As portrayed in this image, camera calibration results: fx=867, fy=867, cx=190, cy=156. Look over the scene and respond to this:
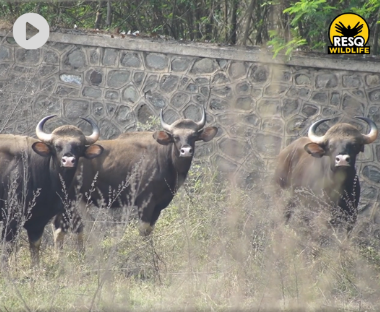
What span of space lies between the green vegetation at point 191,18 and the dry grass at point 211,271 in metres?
3.83

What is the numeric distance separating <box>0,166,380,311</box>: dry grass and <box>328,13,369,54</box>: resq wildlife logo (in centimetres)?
321

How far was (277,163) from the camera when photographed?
39.4ft

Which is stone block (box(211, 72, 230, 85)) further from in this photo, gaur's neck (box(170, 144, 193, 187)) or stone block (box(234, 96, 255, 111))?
gaur's neck (box(170, 144, 193, 187))

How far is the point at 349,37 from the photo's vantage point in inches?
491

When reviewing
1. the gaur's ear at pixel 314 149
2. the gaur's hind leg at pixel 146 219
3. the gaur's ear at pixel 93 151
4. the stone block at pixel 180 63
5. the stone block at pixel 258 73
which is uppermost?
the stone block at pixel 180 63

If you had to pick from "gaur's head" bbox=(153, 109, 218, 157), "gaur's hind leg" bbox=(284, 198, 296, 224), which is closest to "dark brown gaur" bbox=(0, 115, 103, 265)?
"gaur's head" bbox=(153, 109, 218, 157)

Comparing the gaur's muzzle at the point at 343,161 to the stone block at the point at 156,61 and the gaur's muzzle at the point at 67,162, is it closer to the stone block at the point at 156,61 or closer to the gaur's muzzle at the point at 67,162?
the gaur's muzzle at the point at 67,162

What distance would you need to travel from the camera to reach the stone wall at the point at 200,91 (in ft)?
40.9

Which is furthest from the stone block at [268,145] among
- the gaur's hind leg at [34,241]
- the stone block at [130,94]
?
Answer: the gaur's hind leg at [34,241]

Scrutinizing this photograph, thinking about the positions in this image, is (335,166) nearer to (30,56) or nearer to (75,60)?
(75,60)

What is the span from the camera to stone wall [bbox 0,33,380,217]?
12.5 m

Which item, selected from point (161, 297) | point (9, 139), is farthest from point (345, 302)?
point (9, 139)

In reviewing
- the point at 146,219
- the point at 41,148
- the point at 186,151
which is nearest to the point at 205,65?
the point at 186,151

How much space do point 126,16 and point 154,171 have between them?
447 cm
